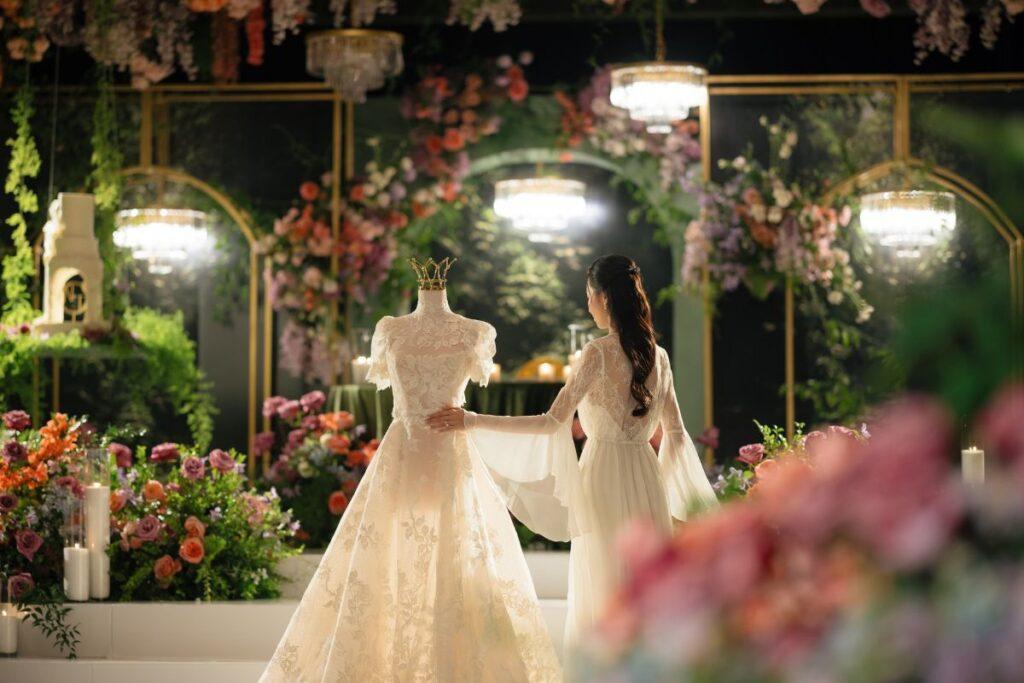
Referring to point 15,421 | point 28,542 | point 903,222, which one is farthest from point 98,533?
point 903,222

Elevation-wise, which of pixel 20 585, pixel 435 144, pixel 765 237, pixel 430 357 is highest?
pixel 435 144

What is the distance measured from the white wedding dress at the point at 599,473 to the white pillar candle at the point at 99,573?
1.62 m

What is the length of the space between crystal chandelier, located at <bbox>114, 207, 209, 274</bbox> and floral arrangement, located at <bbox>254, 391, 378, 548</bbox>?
1.52m

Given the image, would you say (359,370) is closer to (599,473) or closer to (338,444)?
(338,444)

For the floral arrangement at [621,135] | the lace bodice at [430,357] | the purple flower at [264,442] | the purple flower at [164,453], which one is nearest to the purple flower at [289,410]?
the purple flower at [264,442]

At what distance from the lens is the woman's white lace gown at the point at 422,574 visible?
427cm

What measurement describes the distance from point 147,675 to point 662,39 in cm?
444

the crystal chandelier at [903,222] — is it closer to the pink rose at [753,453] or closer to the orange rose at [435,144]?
the orange rose at [435,144]

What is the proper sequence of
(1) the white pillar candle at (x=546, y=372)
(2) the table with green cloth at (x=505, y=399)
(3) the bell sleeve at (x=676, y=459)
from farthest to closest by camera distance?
(1) the white pillar candle at (x=546, y=372), (2) the table with green cloth at (x=505, y=399), (3) the bell sleeve at (x=676, y=459)

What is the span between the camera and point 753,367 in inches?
307

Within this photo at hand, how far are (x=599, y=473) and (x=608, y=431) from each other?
0.44 feet

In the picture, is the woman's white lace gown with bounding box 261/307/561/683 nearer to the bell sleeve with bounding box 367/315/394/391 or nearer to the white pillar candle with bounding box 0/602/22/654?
the bell sleeve with bounding box 367/315/394/391

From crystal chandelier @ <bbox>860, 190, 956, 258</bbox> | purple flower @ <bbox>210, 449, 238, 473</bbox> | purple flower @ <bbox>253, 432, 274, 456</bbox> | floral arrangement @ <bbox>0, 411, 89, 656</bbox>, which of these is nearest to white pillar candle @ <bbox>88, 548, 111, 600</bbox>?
floral arrangement @ <bbox>0, 411, 89, 656</bbox>

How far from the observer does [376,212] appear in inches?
308
